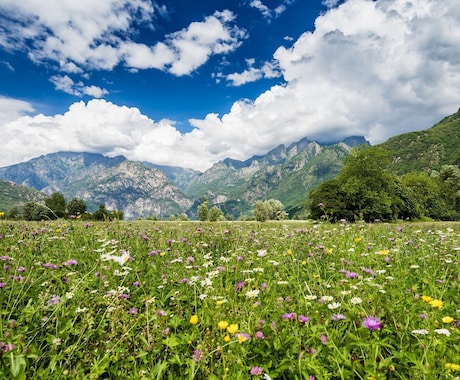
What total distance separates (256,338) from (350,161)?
52.0 m

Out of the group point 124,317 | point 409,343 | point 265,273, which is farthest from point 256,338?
point 265,273

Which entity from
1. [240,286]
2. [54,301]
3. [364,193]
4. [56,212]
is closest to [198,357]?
[240,286]

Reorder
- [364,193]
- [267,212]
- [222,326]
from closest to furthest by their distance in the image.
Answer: [222,326]
[364,193]
[267,212]

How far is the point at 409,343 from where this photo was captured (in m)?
3.14

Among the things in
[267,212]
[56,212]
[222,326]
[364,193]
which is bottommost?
[267,212]

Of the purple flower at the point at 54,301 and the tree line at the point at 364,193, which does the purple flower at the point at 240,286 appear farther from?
the tree line at the point at 364,193

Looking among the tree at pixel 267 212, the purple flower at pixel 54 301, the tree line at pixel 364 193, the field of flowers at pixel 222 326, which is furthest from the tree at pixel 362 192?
the purple flower at pixel 54 301

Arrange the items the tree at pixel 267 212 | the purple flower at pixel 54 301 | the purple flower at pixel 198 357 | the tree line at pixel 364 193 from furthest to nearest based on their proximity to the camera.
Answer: the tree line at pixel 364 193, the tree at pixel 267 212, the purple flower at pixel 54 301, the purple flower at pixel 198 357

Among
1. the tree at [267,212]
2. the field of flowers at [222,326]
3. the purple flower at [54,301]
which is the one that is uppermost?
the purple flower at [54,301]

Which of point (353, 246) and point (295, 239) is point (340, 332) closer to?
point (353, 246)

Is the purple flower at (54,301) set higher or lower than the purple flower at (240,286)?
higher

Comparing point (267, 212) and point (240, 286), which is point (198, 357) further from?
point (267, 212)

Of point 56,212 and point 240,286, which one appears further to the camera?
point 56,212

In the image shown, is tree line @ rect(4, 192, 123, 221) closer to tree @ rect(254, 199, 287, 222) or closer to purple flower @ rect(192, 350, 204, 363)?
purple flower @ rect(192, 350, 204, 363)
